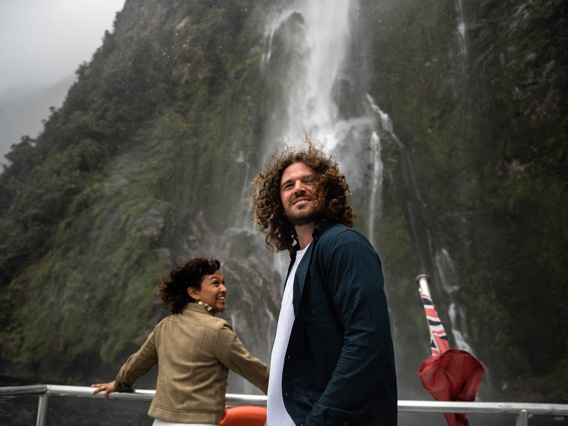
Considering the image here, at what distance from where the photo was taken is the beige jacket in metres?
1.84

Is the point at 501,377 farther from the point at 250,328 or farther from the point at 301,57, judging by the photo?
the point at 301,57

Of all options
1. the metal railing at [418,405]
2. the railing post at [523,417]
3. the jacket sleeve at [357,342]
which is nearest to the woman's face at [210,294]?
the metal railing at [418,405]

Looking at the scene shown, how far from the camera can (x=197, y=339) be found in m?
1.90

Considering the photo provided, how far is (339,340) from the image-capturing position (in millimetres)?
1270

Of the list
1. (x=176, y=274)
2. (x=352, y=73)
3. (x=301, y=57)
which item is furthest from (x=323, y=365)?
(x=301, y=57)

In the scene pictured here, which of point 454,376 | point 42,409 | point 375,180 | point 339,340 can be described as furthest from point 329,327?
point 375,180

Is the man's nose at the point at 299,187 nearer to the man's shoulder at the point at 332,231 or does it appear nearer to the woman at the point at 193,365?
the man's shoulder at the point at 332,231

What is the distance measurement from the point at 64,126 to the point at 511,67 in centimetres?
1662

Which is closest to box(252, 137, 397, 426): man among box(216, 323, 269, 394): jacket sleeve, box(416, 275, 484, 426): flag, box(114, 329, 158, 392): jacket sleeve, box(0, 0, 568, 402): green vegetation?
box(216, 323, 269, 394): jacket sleeve

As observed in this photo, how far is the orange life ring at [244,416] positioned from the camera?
6.15 ft

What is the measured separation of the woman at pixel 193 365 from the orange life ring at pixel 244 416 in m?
0.04

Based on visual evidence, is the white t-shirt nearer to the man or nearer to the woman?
the man

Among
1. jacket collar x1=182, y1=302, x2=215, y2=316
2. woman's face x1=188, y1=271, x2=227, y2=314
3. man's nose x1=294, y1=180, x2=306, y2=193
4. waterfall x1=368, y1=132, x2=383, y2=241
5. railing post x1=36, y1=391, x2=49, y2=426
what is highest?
waterfall x1=368, y1=132, x2=383, y2=241

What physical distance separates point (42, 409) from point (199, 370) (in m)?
0.83
